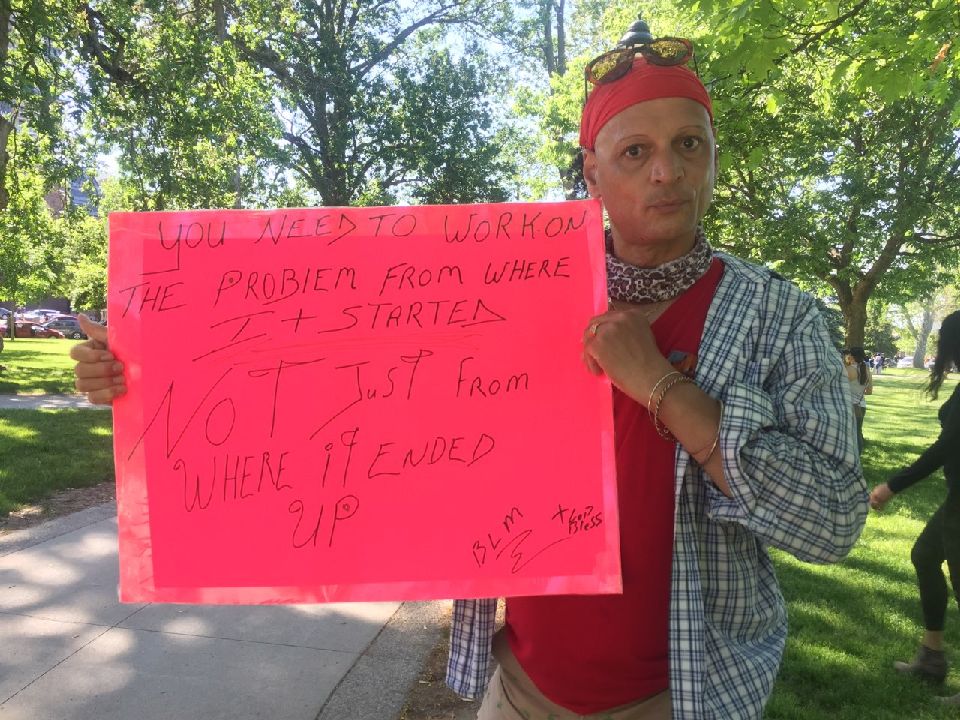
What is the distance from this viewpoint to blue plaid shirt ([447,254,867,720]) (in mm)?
1116

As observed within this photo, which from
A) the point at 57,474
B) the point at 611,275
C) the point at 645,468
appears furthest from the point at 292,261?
the point at 57,474

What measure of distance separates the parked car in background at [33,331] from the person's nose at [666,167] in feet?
161

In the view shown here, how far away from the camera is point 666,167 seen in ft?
4.33

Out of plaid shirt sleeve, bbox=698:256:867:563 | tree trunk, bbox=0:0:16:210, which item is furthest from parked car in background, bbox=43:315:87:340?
plaid shirt sleeve, bbox=698:256:867:563

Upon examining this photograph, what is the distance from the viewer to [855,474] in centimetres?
115

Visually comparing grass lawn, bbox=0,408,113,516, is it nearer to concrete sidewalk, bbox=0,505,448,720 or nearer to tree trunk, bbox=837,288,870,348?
concrete sidewalk, bbox=0,505,448,720

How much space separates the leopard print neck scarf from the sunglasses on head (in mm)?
345

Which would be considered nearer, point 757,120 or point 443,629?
point 443,629

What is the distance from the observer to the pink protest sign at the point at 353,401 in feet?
4.42

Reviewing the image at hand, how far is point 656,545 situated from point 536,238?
65 cm

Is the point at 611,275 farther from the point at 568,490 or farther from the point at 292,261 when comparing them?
the point at 292,261

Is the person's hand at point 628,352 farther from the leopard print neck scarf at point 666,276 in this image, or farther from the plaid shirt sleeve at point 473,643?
the plaid shirt sleeve at point 473,643

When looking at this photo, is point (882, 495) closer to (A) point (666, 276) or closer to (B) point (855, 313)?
(A) point (666, 276)

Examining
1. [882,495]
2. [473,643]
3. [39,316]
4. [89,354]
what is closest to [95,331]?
[89,354]
